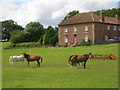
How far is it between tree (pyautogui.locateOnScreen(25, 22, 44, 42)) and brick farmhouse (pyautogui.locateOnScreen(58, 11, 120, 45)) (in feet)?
95.9

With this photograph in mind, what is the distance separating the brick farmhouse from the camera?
64.9 metres

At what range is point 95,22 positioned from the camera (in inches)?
2522

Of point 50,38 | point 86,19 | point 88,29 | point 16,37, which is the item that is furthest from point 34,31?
point 88,29

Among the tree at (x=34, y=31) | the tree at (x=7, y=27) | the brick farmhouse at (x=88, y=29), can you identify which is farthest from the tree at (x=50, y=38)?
the tree at (x=7, y=27)

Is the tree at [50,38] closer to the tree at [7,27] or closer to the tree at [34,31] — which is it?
the tree at [34,31]

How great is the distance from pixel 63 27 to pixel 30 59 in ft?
159

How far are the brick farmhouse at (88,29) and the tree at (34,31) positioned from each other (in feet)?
95.9

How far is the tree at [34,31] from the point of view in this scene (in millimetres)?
98938

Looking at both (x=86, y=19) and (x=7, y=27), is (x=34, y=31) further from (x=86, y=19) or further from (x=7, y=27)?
(x=86, y=19)

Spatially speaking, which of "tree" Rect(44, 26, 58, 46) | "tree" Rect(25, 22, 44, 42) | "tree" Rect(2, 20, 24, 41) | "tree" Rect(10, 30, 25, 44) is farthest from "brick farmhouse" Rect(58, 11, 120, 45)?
"tree" Rect(2, 20, 24, 41)

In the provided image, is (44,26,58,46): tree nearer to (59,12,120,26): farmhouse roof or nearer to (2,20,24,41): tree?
(59,12,120,26): farmhouse roof

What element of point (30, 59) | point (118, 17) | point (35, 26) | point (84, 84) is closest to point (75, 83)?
point (84, 84)

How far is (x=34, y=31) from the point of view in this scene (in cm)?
10269

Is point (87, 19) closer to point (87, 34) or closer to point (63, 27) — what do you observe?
point (87, 34)
